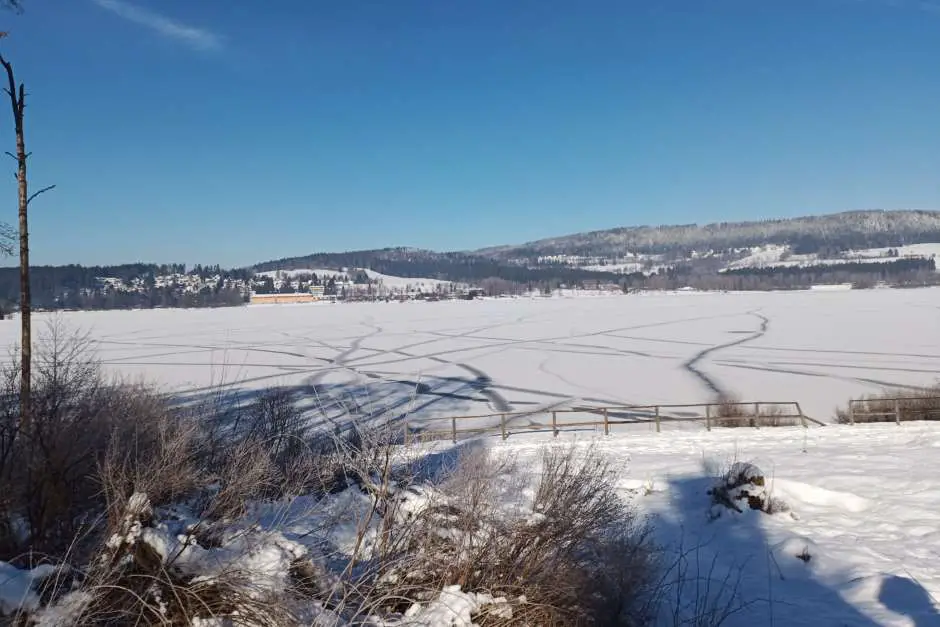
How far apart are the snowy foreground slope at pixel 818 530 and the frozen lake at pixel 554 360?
5034 mm

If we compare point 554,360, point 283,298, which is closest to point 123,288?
point 283,298

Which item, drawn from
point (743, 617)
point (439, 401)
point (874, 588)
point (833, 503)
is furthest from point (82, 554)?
point (439, 401)

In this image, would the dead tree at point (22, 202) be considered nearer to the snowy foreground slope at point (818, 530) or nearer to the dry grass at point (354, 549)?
the dry grass at point (354, 549)

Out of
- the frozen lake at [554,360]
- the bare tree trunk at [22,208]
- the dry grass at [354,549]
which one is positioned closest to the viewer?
the dry grass at [354,549]

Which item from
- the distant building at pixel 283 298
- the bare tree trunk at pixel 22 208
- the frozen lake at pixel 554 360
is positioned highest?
the bare tree trunk at pixel 22 208

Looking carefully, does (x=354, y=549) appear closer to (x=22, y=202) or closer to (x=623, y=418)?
(x=22, y=202)

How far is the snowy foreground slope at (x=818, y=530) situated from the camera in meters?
5.25

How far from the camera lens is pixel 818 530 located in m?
7.08

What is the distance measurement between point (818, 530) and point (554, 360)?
89.6ft

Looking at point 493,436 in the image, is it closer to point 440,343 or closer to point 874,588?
point 874,588

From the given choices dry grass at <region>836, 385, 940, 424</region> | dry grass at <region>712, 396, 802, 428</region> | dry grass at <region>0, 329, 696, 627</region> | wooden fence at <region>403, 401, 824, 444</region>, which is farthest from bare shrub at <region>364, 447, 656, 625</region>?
dry grass at <region>836, 385, 940, 424</region>

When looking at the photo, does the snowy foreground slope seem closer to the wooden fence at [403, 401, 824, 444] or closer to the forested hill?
the wooden fence at [403, 401, 824, 444]

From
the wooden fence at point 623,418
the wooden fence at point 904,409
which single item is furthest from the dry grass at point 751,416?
the wooden fence at point 904,409

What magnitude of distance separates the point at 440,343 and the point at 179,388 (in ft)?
69.1
